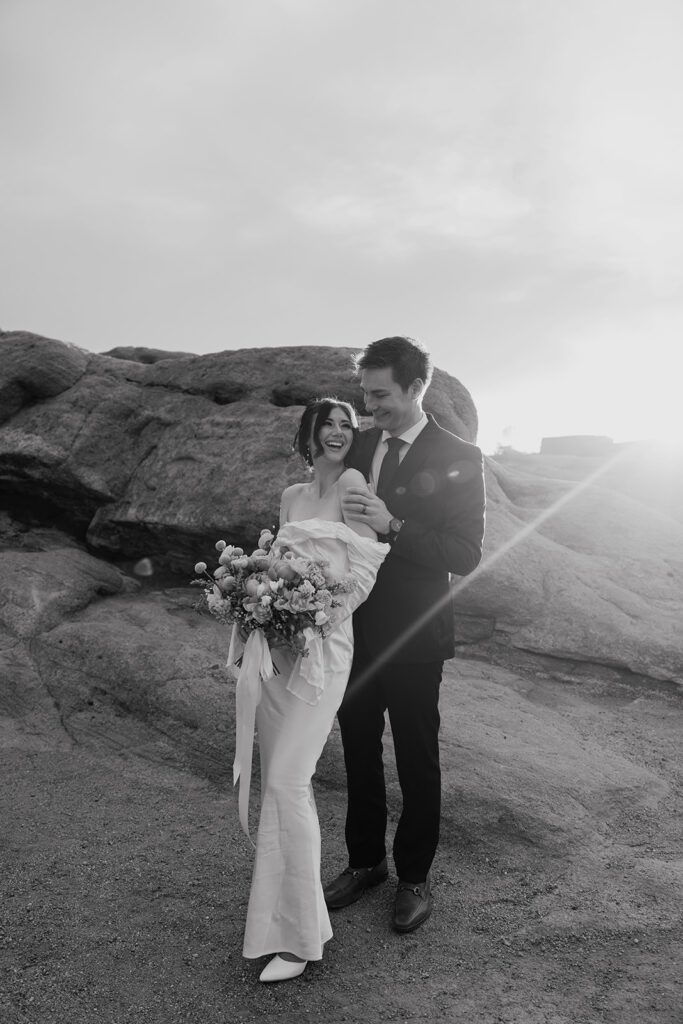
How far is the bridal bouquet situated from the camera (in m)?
4.03

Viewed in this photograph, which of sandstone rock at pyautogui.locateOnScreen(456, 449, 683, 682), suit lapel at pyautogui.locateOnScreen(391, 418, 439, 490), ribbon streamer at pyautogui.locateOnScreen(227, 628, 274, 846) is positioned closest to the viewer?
ribbon streamer at pyautogui.locateOnScreen(227, 628, 274, 846)

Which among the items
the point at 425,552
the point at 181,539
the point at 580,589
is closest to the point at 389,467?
the point at 425,552

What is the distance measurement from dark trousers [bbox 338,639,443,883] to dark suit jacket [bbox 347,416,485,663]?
0.16 meters

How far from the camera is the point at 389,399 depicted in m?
4.78

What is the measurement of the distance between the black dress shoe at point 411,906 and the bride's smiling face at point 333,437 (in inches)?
110

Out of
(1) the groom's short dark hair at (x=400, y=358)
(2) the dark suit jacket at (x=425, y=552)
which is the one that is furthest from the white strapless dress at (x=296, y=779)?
(1) the groom's short dark hair at (x=400, y=358)

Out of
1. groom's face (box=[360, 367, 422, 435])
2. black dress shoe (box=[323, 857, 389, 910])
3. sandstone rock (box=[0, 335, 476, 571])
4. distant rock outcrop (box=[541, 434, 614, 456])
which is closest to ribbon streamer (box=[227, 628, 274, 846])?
black dress shoe (box=[323, 857, 389, 910])

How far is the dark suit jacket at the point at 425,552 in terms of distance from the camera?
15.2ft

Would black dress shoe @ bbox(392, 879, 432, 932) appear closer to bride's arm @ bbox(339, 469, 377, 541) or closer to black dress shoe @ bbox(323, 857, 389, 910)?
black dress shoe @ bbox(323, 857, 389, 910)

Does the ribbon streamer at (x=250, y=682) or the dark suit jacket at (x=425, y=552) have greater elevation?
the dark suit jacket at (x=425, y=552)

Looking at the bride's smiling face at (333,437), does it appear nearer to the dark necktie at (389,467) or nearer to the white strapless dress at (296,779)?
the dark necktie at (389,467)

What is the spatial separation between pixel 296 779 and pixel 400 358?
2.57 metres

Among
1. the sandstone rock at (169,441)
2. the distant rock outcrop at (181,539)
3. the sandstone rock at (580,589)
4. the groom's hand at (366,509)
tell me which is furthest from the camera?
the sandstone rock at (169,441)

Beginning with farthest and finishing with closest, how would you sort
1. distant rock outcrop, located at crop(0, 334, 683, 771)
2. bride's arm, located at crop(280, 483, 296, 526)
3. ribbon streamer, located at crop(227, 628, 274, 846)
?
1. distant rock outcrop, located at crop(0, 334, 683, 771)
2. bride's arm, located at crop(280, 483, 296, 526)
3. ribbon streamer, located at crop(227, 628, 274, 846)
